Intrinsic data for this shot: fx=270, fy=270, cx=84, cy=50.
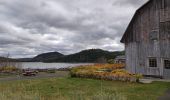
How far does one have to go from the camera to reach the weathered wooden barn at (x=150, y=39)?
2900 cm

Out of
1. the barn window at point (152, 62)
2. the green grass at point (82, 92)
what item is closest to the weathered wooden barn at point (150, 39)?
the barn window at point (152, 62)

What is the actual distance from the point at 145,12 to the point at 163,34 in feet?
11.2

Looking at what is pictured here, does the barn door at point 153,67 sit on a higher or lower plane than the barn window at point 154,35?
lower

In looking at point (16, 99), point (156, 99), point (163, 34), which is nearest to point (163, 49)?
point (163, 34)

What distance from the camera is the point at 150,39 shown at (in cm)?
3028

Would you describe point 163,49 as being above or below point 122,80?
above

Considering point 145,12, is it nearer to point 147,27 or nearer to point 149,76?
point 147,27

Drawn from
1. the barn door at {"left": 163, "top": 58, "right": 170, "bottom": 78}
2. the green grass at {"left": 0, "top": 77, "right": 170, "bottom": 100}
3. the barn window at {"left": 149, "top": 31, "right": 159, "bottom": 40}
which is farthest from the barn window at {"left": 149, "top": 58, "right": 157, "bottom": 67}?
the green grass at {"left": 0, "top": 77, "right": 170, "bottom": 100}

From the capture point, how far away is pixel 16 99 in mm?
12125

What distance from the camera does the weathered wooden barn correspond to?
29.0 m

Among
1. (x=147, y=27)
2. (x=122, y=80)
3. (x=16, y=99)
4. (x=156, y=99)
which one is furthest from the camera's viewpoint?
(x=147, y=27)

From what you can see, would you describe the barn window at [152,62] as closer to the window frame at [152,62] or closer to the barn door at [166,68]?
the window frame at [152,62]

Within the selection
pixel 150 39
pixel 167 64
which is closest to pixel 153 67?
pixel 167 64

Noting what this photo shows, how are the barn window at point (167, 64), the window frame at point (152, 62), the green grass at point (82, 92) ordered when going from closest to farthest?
the green grass at point (82, 92), the barn window at point (167, 64), the window frame at point (152, 62)
